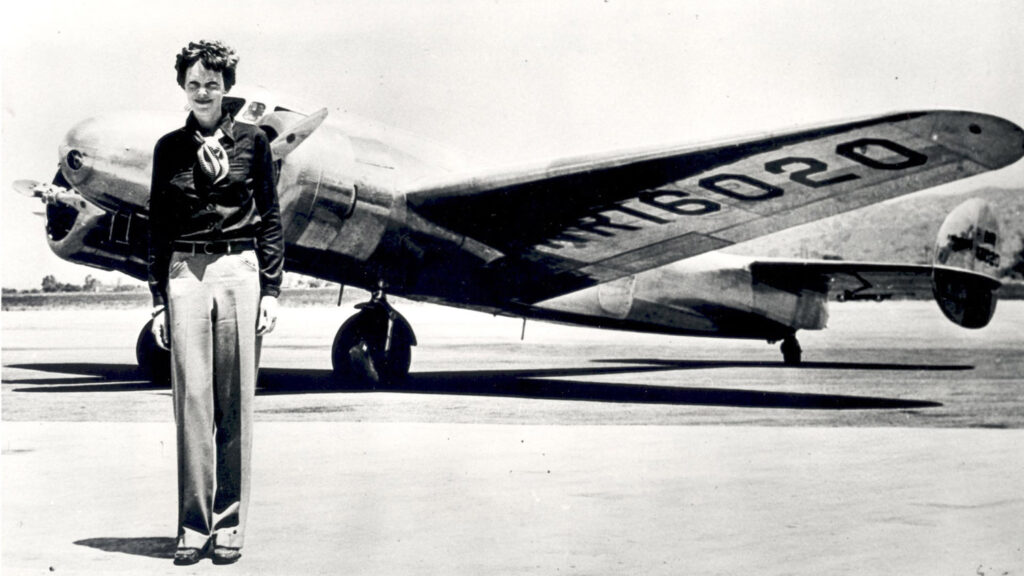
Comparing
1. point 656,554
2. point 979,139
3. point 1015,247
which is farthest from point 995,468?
point 1015,247

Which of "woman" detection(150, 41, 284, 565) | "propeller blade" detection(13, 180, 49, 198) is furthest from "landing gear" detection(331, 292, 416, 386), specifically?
"woman" detection(150, 41, 284, 565)

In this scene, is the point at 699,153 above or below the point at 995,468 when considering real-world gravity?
above

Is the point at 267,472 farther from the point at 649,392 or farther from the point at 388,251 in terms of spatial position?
the point at 649,392

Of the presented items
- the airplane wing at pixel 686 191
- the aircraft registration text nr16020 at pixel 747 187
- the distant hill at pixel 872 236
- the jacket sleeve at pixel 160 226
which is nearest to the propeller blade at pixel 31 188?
the airplane wing at pixel 686 191

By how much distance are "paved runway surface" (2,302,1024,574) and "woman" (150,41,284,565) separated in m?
0.28

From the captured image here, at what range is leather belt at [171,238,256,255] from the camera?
376cm

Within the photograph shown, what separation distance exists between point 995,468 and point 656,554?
269 cm

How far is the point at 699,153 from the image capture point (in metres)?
7.98

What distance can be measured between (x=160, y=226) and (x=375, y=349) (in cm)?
614

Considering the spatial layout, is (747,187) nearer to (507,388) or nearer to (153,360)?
(507,388)

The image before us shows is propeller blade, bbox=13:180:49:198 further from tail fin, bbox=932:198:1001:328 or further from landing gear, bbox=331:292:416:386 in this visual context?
tail fin, bbox=932:198:1001:328

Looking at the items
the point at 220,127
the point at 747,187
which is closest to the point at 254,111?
the point at 747,187

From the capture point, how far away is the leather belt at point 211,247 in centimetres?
376

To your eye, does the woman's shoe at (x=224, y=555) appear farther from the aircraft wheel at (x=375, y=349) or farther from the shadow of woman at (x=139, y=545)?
the aircraft wheel at (x=375, y=349)
